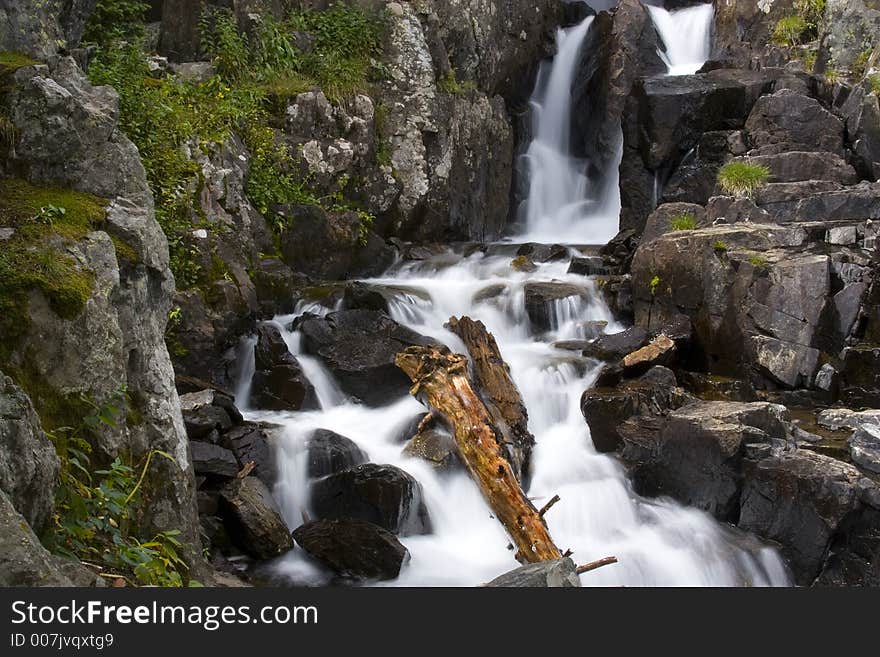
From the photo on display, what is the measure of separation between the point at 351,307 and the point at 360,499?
432cm

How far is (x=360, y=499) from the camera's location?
25.0 ft

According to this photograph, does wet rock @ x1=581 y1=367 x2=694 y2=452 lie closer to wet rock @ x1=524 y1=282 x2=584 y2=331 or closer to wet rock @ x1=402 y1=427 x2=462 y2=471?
wet rock @ x1=402 y1=427 x2=462 y2=471

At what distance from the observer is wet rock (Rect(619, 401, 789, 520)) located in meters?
7.96

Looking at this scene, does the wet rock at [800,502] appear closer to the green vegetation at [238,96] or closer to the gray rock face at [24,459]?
the gray rock face at [24,459]

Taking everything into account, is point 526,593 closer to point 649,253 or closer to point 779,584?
point 779,584

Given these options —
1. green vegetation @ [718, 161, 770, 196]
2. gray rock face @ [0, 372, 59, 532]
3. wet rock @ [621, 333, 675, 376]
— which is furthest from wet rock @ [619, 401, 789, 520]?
gray rock face @ [0, 372, 59, 532]

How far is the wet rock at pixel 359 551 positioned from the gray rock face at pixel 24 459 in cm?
349

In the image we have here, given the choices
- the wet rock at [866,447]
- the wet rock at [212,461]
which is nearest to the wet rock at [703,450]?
the wet rock at [866,447]

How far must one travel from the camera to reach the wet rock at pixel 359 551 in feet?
22.4

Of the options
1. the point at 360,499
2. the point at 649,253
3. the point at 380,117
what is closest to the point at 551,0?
the point at 380,117

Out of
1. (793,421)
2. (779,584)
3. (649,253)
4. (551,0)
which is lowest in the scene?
(779,584)

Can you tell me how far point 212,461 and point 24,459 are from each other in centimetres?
384

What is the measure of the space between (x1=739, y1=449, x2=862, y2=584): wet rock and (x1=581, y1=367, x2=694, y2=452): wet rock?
1.61 meters

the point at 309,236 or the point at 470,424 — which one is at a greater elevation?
the point at 309,236
